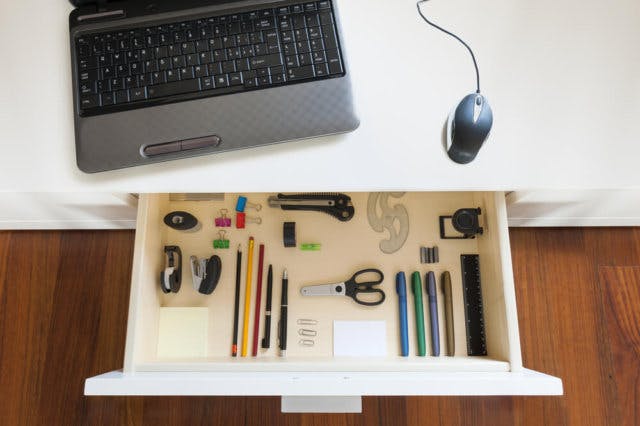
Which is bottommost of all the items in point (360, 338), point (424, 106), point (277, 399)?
point (277, 399)

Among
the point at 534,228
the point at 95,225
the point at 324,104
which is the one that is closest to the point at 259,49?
the point at 324,104

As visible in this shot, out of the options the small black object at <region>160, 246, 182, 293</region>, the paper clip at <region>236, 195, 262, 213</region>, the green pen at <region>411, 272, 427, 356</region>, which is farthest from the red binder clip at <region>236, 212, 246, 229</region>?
the green pen at <region>411, 272, 427, 356</region>

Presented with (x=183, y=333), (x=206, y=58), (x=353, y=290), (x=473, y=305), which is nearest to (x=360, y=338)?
(x=353, y=290)

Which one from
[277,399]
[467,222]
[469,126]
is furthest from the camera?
[277,399]

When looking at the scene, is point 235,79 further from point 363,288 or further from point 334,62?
point 363,288

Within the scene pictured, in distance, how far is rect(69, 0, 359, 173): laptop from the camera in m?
0.61

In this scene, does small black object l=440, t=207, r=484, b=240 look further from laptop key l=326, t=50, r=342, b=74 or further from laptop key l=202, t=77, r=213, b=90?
laptop key l=202, t=77, r=213, b=90

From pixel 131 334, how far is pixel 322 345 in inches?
12.4

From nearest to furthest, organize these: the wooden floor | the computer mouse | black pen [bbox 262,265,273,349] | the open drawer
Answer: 1. the computer mouse
2. the open drawer
3. black pen [bbox 262,265,273,349]
4. the wooden floor

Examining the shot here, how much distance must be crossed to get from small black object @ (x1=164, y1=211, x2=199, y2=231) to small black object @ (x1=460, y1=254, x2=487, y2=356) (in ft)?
1.61

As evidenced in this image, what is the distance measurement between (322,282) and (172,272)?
27 cm

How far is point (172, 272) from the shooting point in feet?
2.62

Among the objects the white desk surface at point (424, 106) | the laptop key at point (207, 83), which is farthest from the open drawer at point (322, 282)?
the laptop key at point (207, 83)

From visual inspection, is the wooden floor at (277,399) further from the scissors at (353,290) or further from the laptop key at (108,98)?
the laptop key at (108,98)
